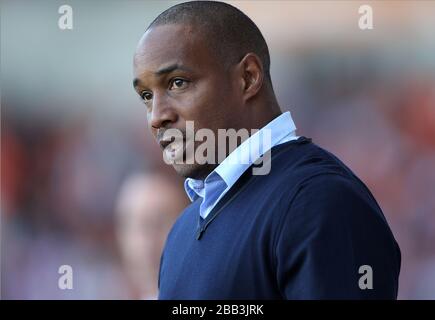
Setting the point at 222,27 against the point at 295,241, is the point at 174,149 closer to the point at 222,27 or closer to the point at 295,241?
the point at 222,27

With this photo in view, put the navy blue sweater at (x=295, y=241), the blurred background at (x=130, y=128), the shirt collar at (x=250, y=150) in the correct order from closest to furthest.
Result: the navy blue sweater at (x=295, y=241), the shirt collar at (x=250, y=150), the blurred background at (x=130, y=128)

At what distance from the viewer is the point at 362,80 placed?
3.50 m

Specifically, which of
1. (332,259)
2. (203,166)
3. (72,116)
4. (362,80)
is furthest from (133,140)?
(332,259)

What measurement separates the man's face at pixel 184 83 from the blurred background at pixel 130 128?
1640 millimetres

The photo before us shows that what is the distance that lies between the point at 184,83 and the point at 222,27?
0.15 metres

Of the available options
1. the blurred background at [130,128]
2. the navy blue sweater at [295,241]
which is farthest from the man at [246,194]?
the blurred background at [130,128]

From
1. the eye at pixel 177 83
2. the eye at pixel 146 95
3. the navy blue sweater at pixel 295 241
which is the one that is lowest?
the navy blue sweater at pixel 295 241

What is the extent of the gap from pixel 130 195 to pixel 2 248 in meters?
0.76

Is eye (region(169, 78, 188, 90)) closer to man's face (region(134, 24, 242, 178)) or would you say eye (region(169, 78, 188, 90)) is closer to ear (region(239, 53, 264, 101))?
man's face (region(134, 24, 242, 178))

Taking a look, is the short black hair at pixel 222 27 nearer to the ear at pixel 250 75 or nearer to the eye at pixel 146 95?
the ear at pixel 250 75

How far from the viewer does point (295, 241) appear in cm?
112

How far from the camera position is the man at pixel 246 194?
1.12 metres

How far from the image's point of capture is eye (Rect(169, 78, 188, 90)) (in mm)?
1367
